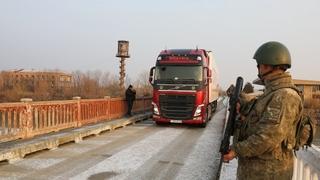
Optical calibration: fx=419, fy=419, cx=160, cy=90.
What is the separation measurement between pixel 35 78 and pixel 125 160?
74.9 metres

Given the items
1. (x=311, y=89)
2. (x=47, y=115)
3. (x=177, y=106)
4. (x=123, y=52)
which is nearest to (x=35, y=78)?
(x=123, y=52)

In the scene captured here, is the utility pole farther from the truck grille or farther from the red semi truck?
the truck grille

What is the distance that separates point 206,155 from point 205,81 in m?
7.70

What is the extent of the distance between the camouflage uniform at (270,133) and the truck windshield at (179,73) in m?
14.7

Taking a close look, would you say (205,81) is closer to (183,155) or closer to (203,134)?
(203,134)

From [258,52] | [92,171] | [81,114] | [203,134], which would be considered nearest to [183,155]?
[92,171]

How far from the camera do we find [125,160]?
1023 cm

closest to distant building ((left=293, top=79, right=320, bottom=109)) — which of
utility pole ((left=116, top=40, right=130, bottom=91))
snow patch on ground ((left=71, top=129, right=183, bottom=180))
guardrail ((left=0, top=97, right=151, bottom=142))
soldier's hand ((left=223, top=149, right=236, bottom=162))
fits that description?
utility pole ((left=116, top=40, right=130, bottom=91))

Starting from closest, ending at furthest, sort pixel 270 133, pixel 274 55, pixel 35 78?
pixel 270 133 → pixel 274 55 → pixel 35 78

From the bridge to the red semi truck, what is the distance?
828 mm

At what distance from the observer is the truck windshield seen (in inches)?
722

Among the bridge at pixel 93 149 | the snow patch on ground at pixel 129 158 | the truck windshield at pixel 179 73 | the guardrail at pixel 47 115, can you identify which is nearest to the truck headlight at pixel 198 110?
the bridge at pixel 93 149

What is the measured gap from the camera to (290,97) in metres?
3.40

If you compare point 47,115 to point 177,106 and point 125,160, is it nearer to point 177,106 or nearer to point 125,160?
point 125,160
